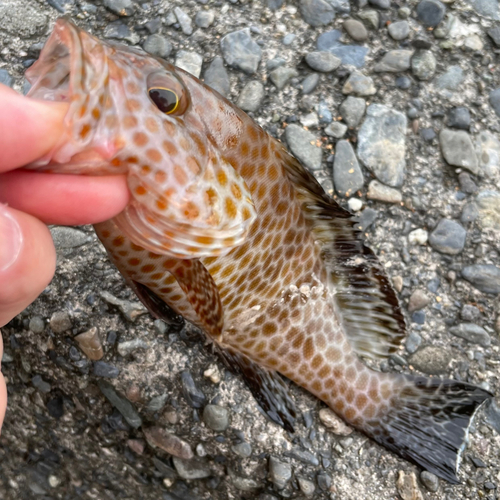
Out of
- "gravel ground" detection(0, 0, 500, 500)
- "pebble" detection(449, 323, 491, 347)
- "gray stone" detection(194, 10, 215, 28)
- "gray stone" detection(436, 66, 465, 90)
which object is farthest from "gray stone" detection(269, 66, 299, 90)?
"pebble" detection(449, 323, 491, 347)

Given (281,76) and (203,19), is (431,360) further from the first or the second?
(203,19)

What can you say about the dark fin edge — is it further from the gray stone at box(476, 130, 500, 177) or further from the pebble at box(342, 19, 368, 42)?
the pebble at box(342, 19, 368, 42)

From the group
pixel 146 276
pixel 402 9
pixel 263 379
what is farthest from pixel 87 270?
pixel 402 9

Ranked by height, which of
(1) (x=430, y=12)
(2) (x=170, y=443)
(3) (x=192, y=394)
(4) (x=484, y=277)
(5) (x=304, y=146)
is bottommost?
(2) (x=170, y=443)

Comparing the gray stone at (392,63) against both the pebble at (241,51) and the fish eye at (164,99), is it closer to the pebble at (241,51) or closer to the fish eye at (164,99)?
the pebble at (241,51)

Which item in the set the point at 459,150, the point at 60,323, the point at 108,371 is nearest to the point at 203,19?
the point at 459,150

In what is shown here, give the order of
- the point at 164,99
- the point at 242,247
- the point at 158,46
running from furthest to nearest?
the point at 158,46 → the point at 242,247 → the point at 164,99

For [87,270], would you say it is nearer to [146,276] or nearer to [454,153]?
[146,276]
